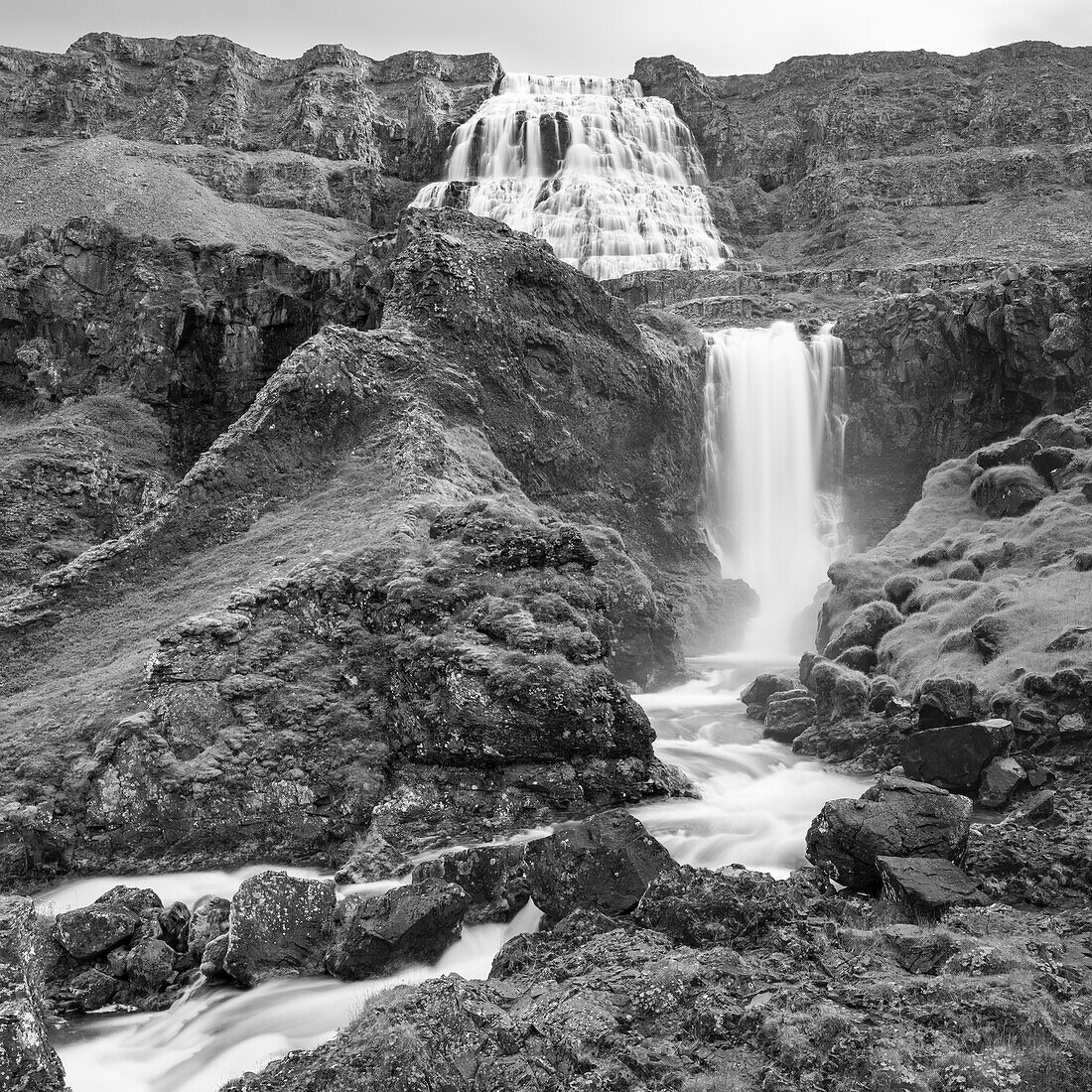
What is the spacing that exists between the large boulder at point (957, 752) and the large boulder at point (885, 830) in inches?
84.2

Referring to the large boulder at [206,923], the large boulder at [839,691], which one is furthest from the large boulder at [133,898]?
the large boulder at [839,691]

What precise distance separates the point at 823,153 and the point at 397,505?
65.8 meters

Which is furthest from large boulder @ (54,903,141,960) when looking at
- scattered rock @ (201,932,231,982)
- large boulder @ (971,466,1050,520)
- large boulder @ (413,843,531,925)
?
large boulder @ (971,466,1050,520)

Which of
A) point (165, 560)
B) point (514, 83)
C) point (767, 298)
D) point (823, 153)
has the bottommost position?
point (165, 560)

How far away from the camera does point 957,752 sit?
13.8 m

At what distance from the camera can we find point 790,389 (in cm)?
3662

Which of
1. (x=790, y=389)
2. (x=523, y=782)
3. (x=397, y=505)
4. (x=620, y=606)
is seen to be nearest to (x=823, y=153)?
(x=790, y=389)

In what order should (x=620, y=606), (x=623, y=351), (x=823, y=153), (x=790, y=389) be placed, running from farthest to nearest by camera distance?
1. (x=823, y=153)
2. (x=790, y=389)
3. (x=623, y=351)
4. (x=620, y=606)

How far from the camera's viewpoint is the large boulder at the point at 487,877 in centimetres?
1112

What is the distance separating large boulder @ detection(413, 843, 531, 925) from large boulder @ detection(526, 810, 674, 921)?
0.49 m

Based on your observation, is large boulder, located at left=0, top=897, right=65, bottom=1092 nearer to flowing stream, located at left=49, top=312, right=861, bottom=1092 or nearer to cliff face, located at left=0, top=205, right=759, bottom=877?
flowing stream, located at left=49, top=312, right=861, bottom=1092

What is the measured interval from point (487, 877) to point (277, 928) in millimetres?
2584

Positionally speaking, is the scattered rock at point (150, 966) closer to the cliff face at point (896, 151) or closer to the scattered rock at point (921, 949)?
the scattered rock at point (921, 949)

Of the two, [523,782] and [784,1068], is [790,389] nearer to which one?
[523,782]
